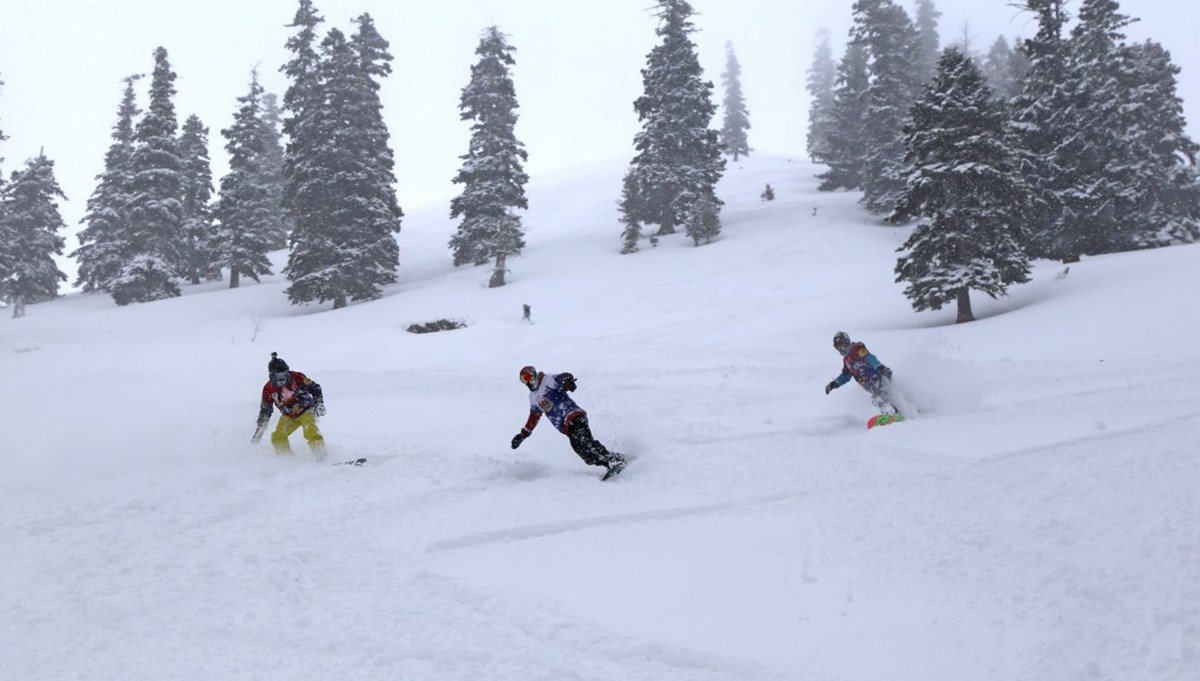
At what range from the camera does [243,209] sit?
37469 millimetres

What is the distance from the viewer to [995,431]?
8.81 m

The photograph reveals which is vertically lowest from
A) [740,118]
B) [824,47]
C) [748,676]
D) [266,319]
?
[748,676]

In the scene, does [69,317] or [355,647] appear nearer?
[355,647]

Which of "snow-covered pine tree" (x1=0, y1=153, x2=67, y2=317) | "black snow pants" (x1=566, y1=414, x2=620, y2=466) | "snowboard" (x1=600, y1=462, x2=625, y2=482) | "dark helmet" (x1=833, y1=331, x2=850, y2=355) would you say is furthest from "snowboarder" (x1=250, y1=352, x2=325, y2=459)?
"snow-covered pine tree" (x1=0, y1=153, x2=67, y2=317)

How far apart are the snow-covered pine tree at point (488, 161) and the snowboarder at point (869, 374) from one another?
83.7 feet

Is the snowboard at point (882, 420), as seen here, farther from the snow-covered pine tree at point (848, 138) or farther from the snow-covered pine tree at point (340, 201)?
the snow-covered pine tree at point (848, 138)

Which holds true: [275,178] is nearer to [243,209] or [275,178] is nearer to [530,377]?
[243,209]

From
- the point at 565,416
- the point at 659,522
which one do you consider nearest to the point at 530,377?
the point at 565,416

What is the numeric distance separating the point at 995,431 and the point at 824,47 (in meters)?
83.4

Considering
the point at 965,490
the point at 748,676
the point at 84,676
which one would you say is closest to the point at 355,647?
the point at 84,676

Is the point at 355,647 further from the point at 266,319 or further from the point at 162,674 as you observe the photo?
the point at 266,319

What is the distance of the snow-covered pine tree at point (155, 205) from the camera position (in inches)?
1375

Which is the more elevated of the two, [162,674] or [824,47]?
[824,47]

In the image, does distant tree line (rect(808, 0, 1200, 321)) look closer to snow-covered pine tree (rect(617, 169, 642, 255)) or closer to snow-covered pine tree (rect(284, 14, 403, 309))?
snow-covered pine tree (rect(617, 169, 642, 255))
